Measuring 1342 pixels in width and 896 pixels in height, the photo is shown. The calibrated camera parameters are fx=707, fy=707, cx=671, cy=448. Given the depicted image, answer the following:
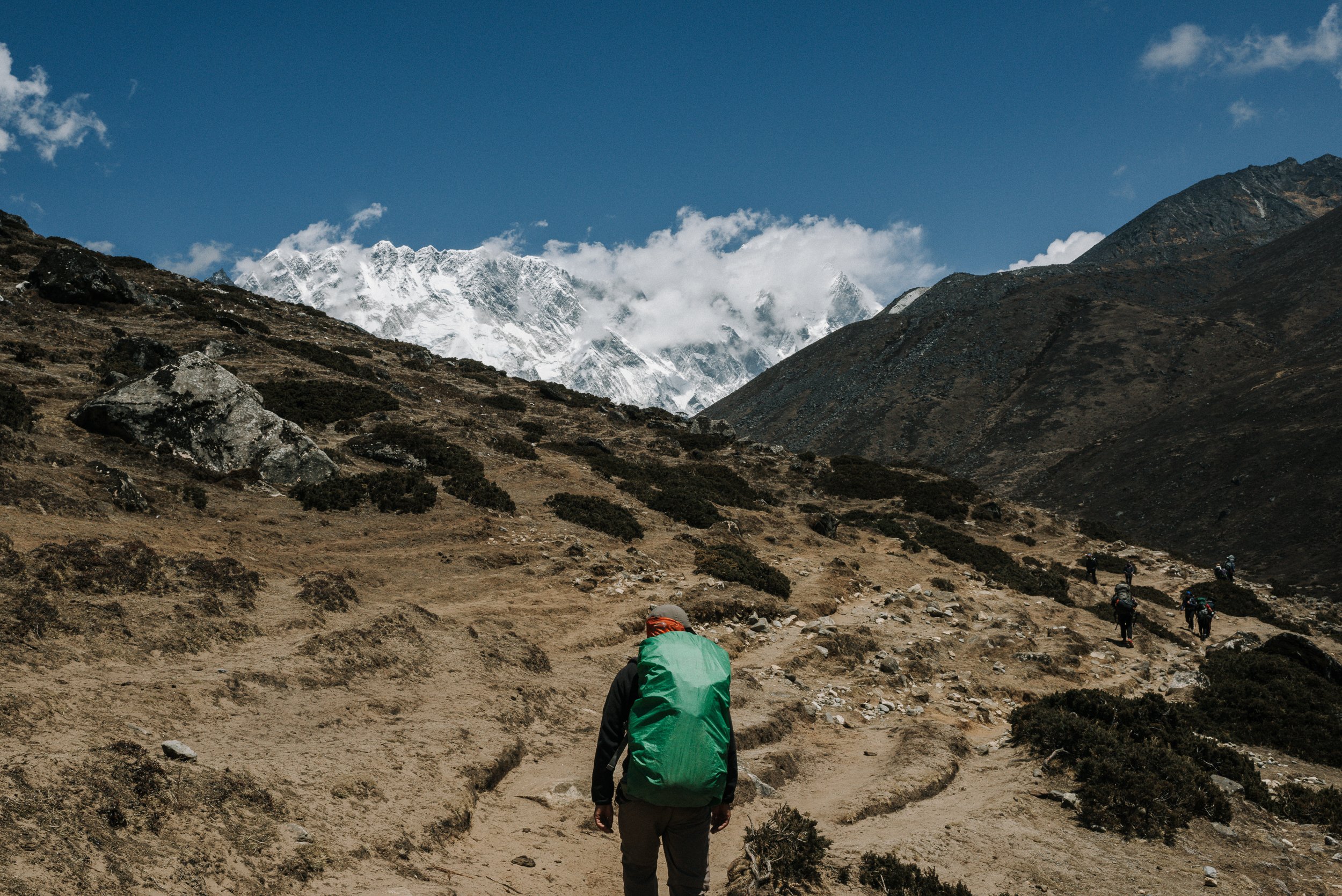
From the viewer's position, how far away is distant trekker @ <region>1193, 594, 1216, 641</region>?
22.6m

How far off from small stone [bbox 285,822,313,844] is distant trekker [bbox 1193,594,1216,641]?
26.1 meters

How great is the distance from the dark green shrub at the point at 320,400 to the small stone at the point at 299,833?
21.6 m

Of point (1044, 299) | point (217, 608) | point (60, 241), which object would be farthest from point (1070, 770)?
point (1044, 299)

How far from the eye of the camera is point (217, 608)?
10758mm

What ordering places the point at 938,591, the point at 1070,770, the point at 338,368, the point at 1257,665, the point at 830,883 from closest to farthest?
the point at 830,883 < the point at 1070,770 < the point at 1257,665 < the point at 938,591 < the point at 338,368

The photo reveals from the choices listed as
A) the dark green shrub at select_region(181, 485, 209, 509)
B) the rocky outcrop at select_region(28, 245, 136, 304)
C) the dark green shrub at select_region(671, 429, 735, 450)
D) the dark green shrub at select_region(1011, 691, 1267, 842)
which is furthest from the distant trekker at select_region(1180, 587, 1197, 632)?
the rocky outcrop at select_region(28, 245, 136, 304)

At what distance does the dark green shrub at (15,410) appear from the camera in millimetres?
16578

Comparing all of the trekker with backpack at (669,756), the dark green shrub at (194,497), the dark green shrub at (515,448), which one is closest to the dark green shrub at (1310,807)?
the trekker with backpack at (669,756)

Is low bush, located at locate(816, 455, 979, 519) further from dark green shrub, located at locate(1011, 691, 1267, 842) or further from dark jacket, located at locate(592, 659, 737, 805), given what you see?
dark jacket, located at locate(592, 659, 737, 805)

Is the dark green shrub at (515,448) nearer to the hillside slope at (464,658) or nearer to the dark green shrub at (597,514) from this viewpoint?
the hillside slope at (464,658)

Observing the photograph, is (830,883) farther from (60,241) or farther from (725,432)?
(60,241)

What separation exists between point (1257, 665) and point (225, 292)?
5803cm

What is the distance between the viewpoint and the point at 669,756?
4238 mm

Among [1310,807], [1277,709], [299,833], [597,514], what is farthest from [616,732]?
[597,514]
